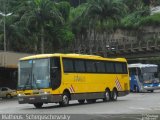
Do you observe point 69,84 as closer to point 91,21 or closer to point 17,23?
point 17,23

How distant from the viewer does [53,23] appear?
71.8 metres

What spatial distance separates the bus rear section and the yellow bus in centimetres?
1971

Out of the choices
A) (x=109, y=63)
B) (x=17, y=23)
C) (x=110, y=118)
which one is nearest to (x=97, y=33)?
(x=17, y=23)

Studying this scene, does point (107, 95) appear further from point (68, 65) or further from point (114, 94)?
point (68, 65)

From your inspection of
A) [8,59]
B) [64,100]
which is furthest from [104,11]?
[64,100]

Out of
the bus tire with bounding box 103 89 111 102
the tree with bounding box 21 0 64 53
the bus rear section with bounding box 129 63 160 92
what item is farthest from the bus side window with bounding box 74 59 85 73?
the tree with bounding box 21 0 64 53

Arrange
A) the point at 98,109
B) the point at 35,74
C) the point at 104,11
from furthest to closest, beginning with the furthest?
the point at 104,11 → the point at 35,74 → the point at 98,109

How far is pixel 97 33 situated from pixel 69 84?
6590 centimetres

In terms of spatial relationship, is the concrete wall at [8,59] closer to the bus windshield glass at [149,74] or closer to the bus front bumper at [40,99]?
the bus windshield glass at [149,74]

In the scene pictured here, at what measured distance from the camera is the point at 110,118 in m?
19.1

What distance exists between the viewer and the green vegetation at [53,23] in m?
Result: 70.7

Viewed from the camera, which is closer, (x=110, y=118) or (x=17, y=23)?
(x=110, y=118)

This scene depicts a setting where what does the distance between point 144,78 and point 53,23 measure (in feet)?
74.1

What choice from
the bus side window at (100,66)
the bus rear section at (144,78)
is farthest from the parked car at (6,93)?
the bus side window at (100,66)
